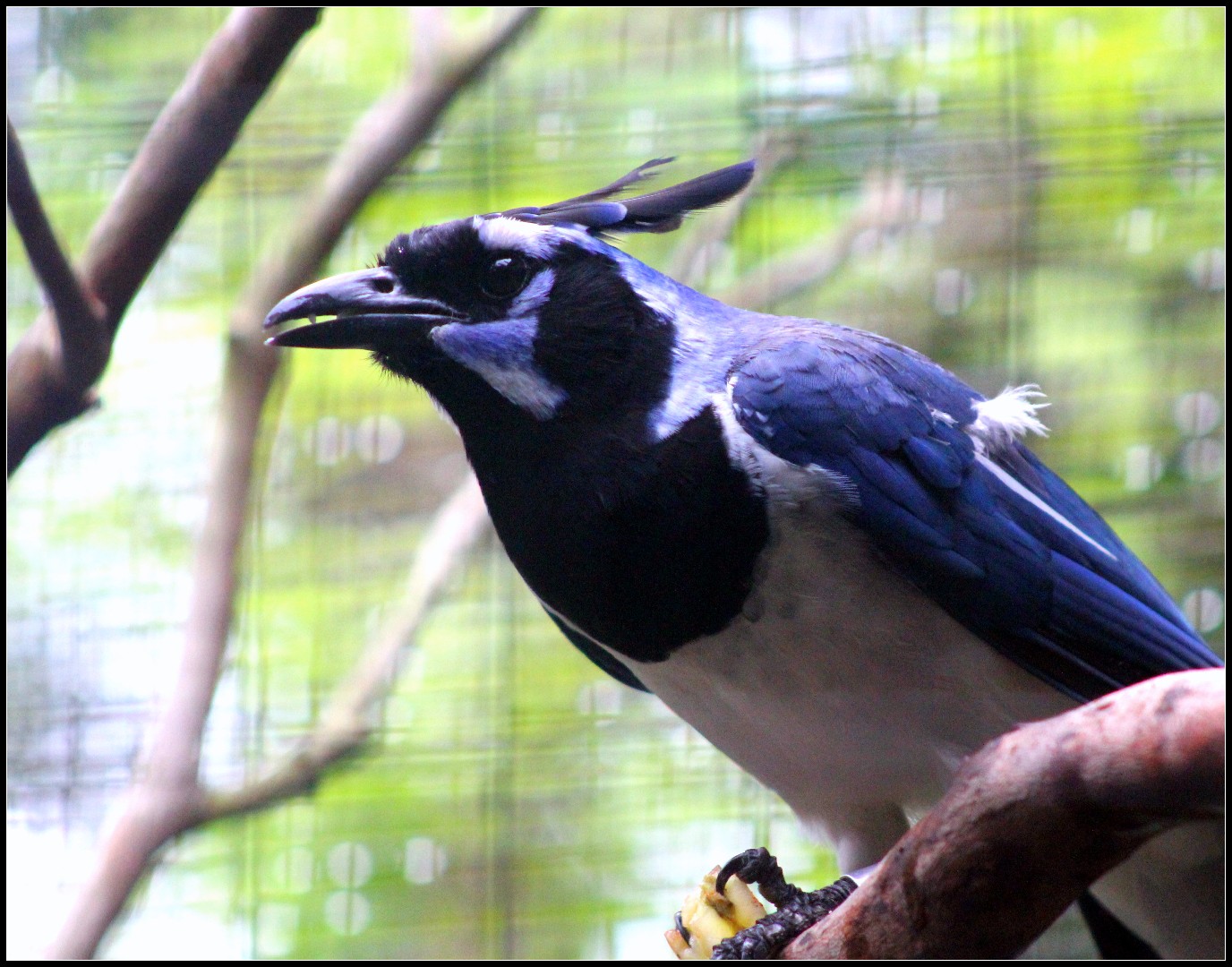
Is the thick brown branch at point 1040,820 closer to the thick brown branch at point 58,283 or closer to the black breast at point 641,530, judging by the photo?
the black breast at point 641,530

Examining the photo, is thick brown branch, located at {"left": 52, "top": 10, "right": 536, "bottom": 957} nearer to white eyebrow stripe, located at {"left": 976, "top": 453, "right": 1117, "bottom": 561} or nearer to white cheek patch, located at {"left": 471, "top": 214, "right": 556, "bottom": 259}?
white cheek patch, located at {"left": 471, "top": 214, "right": 556, "bottom": 259}

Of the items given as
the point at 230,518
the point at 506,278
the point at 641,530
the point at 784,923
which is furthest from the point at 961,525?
the point at 230,518

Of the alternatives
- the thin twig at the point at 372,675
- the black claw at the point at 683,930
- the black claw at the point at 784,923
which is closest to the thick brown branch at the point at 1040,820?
the black claw at the point at 784,923

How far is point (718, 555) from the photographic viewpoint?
4.97ft

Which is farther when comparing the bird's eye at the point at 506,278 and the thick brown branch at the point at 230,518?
the thick brown branch at the point at 230,518

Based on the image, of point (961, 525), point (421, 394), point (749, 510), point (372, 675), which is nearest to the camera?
point (749, 510)

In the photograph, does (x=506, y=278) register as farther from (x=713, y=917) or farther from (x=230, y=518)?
(x=230, y=518)

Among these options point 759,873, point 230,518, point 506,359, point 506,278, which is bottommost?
point 759,873

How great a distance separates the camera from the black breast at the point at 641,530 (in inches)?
59.9

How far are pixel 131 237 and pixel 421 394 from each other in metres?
1.24

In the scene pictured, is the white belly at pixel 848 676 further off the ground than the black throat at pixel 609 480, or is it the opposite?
the black throat at pixel 609 480

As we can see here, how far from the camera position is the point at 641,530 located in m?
1.55

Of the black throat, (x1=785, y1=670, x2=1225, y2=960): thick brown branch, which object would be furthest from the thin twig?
(x1=785, y1=670, x2=1225, y2=960): thick brown branch

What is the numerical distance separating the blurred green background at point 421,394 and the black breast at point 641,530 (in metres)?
1.32
